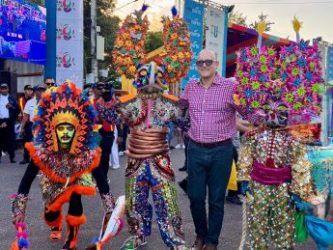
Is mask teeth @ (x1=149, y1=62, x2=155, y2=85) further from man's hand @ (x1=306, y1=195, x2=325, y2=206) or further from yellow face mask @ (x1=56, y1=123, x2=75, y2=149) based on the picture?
man's hand @ (x1=306, y1=195, x2=325, y2=206)

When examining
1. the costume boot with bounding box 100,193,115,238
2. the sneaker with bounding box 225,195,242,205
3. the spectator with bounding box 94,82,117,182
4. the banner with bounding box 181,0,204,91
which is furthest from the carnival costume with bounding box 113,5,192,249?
the banner with bounding box 181,0,204,91

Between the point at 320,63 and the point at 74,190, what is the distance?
239cm

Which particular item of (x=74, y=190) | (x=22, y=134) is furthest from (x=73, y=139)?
(x=22, y=134)

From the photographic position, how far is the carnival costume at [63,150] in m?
4.19

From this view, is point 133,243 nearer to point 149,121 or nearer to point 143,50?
point 149,121

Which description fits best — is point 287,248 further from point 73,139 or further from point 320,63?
point 73,139

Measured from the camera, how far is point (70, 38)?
42.3 ft

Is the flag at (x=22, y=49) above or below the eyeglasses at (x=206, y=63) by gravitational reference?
above

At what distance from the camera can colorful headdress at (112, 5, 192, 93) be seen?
4539 mm

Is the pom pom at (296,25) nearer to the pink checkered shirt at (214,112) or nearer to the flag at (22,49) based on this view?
the pink checkered shirt at (214,112)

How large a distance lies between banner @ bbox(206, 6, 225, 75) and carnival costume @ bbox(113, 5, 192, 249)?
28.9ft

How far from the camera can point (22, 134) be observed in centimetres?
1026

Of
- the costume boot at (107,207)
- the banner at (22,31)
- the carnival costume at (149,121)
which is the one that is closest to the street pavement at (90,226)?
the carnival costume at (149,121)

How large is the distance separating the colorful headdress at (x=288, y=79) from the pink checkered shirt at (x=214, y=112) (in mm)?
386
